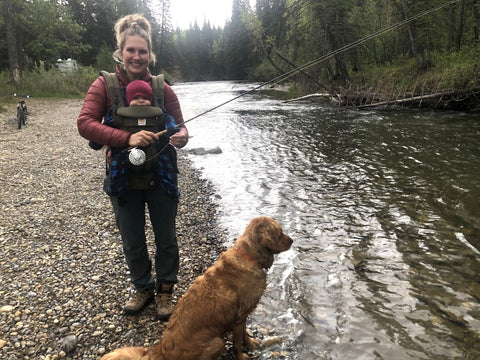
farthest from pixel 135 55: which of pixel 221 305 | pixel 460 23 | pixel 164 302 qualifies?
pixel 460 23

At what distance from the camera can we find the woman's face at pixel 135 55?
3.15m

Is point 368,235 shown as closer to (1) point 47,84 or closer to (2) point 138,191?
(2) point 138,191

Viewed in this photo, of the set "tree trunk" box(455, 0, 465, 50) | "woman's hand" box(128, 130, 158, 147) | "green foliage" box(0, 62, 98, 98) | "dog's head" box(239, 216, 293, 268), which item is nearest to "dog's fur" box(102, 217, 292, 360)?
"dog's head" box(239, 216, 293, 268)

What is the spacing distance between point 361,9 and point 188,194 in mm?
31789

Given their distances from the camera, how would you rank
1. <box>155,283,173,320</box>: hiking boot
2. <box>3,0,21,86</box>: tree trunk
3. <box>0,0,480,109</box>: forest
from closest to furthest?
<box>155,283,173,320</box>: hiking boot, <box>0,0,480,109</box>: forest, <box>3,0,21,86</box>: tree trunk

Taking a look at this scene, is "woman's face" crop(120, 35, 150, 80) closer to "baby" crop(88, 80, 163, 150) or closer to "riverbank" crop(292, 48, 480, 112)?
"baby" crop(88, 80, 163, 150)

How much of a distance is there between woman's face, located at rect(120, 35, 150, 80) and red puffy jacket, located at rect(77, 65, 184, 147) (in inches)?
4.0

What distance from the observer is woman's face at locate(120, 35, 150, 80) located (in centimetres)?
315

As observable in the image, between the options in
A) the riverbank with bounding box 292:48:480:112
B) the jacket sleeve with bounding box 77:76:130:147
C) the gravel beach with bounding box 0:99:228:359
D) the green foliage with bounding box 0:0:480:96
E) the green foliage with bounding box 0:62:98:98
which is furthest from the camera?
the green foliage with bounding box 0:62:98:98

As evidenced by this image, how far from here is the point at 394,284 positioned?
Result: 4691mm

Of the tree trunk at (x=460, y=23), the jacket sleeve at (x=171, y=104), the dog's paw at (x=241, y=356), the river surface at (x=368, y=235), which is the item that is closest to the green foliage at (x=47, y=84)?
the river surface at (x=368, y=235)

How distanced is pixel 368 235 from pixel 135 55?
519cm

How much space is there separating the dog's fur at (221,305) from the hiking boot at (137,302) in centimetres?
115

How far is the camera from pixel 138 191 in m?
3.40
